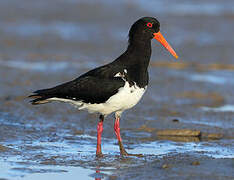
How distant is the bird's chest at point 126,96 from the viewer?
23.8ft

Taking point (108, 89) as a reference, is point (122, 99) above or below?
below

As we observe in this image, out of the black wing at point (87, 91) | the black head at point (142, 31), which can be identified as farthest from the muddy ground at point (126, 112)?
the black head at point (142, 31)

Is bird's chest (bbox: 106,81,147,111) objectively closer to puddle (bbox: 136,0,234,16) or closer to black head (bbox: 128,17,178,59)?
black head (bbox: 128,17,178,59)

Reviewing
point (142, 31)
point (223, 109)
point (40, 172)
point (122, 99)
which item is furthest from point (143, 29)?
point (223, 109)

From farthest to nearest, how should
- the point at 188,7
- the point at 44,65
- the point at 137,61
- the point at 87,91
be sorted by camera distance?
1. the point at 188,7
2. the point at 44,65
3. the point at 137,61
4. the point at 87,91

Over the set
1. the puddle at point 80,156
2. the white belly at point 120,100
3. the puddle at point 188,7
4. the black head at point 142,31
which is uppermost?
the puddle at point 188,7

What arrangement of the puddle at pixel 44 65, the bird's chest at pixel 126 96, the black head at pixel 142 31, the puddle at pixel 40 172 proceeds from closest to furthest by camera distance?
the puddle at pixel 40 172 → the bird's chest at pixel 126 96 → the black head at pixel 142 31 → the puddle at pixel 44 65

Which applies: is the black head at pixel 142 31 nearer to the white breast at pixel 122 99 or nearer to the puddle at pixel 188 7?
the white breast at pixel 122 99

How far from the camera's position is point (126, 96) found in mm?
7238

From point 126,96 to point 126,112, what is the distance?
2.77m

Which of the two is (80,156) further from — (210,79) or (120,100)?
(210,79)

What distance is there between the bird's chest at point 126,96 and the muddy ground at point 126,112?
0.71 m

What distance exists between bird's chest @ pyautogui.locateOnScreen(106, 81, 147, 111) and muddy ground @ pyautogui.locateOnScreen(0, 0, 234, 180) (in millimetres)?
710

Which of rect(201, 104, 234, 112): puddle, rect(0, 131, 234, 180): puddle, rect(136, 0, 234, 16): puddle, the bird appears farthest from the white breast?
rect(136, 0, 234, 16): puddle
